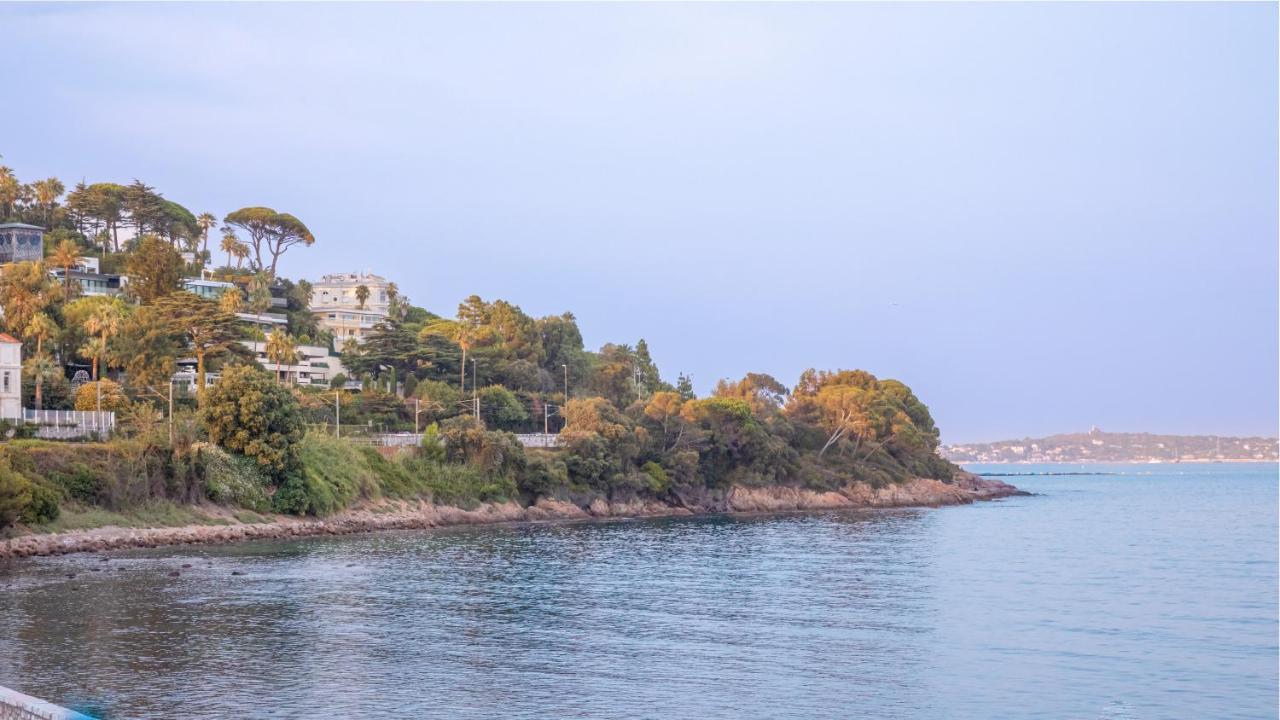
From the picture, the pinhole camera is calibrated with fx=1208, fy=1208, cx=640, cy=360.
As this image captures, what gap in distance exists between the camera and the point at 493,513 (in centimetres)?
10219

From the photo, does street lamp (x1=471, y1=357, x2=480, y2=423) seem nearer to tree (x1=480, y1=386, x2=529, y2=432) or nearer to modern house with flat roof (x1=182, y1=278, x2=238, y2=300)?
tree (x1=480, y1=386, x2=529, y2=432)

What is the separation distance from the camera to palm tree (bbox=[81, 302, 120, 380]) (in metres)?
100

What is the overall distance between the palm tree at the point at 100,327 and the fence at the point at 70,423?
47.3 feet

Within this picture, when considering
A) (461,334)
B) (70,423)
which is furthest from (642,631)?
(461,334)

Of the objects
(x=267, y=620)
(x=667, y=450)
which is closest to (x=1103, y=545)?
(x=667, y=450)

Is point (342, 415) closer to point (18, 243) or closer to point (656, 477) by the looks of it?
point (656, 477)

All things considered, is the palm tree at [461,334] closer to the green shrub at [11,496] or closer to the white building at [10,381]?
the white building at [10,381]

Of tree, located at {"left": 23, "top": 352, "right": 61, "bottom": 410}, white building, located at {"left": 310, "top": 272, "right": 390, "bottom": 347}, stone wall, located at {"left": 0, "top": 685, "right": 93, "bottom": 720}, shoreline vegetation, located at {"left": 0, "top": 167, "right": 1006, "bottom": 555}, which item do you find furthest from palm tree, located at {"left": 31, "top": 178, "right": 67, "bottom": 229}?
stone wall, located at {"left": 0, "top": 685, "right": 93, "bottom": 720}

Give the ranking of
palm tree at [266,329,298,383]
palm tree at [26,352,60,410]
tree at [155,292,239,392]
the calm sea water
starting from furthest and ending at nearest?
palm tree at [266,329,298,383] < tree at [155,292,239,392] < palm tree at [26,352,60,410] < the calm sea water

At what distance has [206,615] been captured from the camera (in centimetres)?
4438

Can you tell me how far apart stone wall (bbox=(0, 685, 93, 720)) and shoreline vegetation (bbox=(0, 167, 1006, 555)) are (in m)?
50.9

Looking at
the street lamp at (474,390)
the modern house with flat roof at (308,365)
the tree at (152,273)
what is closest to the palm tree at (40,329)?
the tree at (152,273)

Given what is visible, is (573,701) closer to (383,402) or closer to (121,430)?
(121,430)

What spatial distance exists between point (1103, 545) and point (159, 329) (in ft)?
257
